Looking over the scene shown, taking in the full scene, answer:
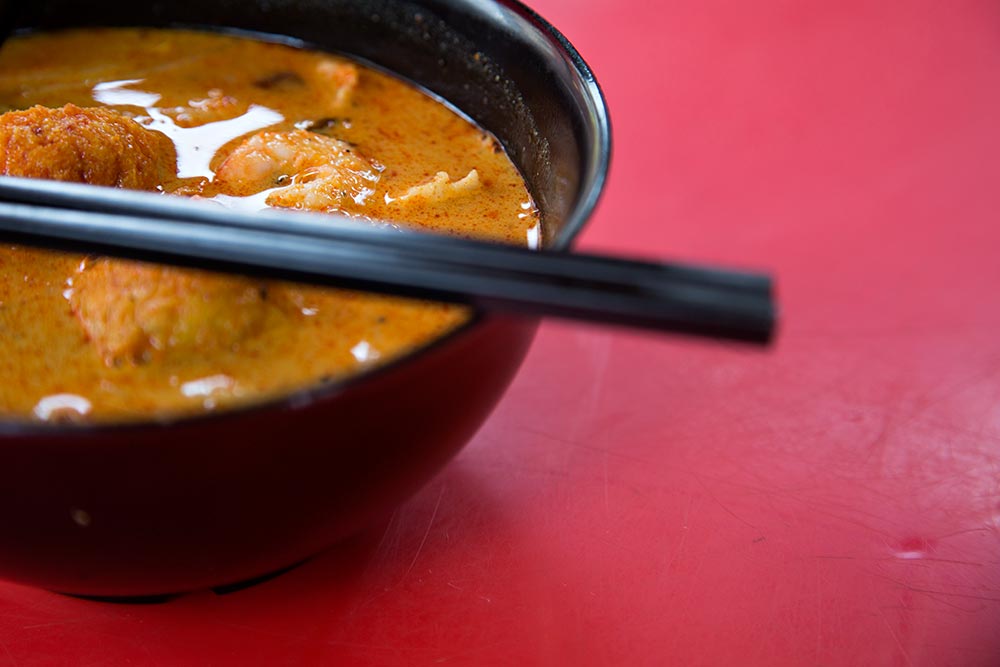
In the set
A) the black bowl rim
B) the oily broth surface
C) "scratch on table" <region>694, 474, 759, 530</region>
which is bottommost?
"scratch on table" <region>694, 474, 759, 530</region>

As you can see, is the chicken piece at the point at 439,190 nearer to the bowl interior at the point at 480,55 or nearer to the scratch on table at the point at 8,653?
the bowl interior at the point at 480,55

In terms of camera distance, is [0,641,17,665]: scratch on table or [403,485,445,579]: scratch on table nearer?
[0,641,17,665]: scratch on table

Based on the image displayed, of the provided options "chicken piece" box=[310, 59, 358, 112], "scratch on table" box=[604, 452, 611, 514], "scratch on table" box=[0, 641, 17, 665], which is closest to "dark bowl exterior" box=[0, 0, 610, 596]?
"scratch on table" box=[0, 641, 17, 665]

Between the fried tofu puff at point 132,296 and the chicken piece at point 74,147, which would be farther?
the chicken piece at point 74,147

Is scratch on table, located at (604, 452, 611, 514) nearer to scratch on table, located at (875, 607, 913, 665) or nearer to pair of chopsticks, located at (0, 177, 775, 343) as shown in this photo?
scratch on table, located at (875, 607, 913, 665)

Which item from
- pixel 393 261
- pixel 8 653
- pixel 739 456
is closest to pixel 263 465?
pixel 393 261

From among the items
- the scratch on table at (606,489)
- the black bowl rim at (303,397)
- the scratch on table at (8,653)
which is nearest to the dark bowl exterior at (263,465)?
the black bowl rim at (303,397)

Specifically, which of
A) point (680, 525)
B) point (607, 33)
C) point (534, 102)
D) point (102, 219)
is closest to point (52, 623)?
point (102, 219)
